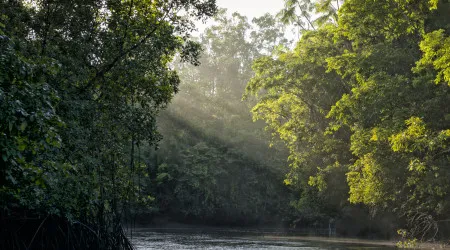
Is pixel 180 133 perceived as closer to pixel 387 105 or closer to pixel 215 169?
pixel 215 169

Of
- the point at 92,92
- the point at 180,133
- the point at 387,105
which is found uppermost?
the point at 180,133

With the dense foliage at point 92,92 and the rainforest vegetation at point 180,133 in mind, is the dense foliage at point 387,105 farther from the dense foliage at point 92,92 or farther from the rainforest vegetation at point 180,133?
the dense foliage at point 92,92

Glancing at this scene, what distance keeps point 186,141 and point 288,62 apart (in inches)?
833

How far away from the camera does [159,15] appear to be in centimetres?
1914

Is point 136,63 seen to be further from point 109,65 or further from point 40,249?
point 40,249

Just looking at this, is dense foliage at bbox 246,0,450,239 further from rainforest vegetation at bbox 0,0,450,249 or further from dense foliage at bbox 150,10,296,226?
dense foliage at bbox 150,10,296,226

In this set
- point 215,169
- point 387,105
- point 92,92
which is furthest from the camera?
point 215,169

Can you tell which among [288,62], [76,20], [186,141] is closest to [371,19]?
[76,20]

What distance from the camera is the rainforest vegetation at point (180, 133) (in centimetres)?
1320

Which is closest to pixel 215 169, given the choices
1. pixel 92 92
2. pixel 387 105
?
pixel 387 105

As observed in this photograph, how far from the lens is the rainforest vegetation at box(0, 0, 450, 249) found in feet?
43.3

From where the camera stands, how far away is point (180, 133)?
52938 millimetres

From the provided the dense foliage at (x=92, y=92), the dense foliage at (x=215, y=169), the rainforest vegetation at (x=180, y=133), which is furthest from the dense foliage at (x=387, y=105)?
the dense foliage at (x=215, y=169)

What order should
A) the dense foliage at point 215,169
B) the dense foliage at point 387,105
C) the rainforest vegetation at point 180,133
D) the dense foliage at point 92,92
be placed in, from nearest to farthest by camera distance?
the rainforest vegetation at point 180,133 → the dense foliage at point 92,92 → the dense foliage at point 387,105 → the dense foliage at point 215,169
